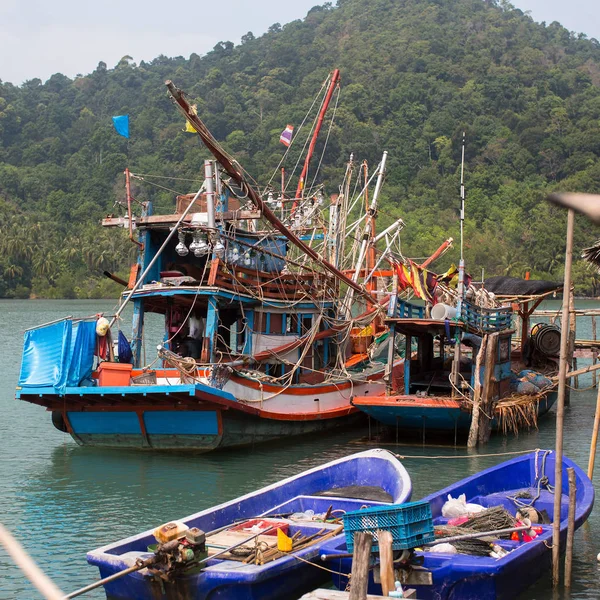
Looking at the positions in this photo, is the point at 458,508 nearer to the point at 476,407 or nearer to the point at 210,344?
the point at 476,407

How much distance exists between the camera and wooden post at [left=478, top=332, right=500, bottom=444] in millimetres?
18547

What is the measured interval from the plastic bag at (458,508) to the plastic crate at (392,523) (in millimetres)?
2124

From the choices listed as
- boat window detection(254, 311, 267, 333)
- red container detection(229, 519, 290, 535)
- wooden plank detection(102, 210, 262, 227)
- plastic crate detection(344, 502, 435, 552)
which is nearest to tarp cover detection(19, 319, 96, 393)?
wooden plank detection(102, 210, 262, 227)

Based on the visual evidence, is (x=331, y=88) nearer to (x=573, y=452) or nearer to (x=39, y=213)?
(x=573, y=452)

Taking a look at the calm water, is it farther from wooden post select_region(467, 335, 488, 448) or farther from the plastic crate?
the plastic crate

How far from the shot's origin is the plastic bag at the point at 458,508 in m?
11.3

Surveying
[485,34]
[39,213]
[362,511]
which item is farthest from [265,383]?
[485,34]

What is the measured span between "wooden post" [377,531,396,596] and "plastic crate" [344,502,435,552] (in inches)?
5.5

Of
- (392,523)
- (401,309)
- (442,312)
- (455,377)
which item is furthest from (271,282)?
(392,523)

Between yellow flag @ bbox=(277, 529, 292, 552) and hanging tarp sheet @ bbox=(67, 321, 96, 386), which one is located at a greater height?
hanging tarp sheet @ bbox=(67, 321, 96, 386)

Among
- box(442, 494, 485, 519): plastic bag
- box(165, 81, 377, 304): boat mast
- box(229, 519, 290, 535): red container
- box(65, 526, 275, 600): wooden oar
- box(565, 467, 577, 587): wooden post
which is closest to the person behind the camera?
box(65, 526, 275, 600): wooden oar

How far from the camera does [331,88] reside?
24.5m

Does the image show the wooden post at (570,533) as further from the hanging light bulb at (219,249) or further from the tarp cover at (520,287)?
the tarp cover at (520,287)

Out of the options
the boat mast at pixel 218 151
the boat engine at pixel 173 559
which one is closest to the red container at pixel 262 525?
the boat engine at pixel 173 559
